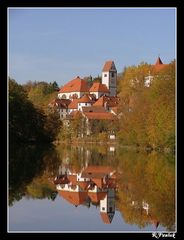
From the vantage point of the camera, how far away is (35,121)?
36.6 meters

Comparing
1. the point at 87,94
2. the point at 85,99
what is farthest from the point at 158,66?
the point at 87,94

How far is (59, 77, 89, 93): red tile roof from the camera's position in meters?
83.6

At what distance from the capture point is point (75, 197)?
1454 centimetres

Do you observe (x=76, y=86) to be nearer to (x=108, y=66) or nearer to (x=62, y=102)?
(x=108, y=66)

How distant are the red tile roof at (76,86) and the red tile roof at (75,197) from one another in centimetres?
6818

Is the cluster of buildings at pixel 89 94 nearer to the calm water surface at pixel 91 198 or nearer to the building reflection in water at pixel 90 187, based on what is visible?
the building reflection in water at pixel 90 187

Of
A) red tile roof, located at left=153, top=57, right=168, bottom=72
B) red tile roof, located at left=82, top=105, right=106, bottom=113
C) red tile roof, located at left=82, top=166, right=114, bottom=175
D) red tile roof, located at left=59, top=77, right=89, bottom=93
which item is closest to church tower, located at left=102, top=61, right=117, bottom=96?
red tile roof, located at left=59, top=77, right=89, bottom=93

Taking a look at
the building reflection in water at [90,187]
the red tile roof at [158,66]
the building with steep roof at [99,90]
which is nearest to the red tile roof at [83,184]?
the building reflection in water at [90,187]

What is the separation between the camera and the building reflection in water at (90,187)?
13.5 m

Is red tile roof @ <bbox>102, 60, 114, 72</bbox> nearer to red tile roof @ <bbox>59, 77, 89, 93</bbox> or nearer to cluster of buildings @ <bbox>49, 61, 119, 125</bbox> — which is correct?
cluster of buildings @ <bbox>49, 61, 119, 125</bbox>

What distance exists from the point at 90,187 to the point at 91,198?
6.72 feet

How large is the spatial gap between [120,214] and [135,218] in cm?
67
